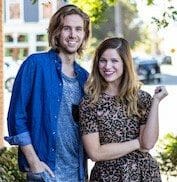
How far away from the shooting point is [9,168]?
20.4 feet

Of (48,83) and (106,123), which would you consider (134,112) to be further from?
(48,83)

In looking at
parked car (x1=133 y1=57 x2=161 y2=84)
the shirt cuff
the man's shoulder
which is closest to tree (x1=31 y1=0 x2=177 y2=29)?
the man's shoulder

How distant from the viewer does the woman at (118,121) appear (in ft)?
10.3

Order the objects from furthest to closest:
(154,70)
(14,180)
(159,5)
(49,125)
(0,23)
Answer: (154,70), (0,23), (159,5), (14,180), (49,125)

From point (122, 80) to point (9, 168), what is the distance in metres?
3.27

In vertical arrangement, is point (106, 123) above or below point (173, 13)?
below

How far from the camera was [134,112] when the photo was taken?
3.14 metres

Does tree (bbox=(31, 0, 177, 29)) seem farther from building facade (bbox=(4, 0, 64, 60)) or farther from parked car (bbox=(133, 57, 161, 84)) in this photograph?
parked car (bbox=(133, 57, 161, 84))

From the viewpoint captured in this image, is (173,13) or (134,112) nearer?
(134,112)

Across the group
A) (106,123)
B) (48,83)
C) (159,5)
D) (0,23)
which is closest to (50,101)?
(48,83)

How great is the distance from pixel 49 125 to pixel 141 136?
1.56ft

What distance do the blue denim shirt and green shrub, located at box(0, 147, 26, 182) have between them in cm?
246

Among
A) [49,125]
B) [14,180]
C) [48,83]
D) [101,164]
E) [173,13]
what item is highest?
[173,13]

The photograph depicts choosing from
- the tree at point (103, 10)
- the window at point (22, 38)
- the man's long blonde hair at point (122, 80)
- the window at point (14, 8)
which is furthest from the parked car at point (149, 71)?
the man's long blonde hair at point (122, 80)
